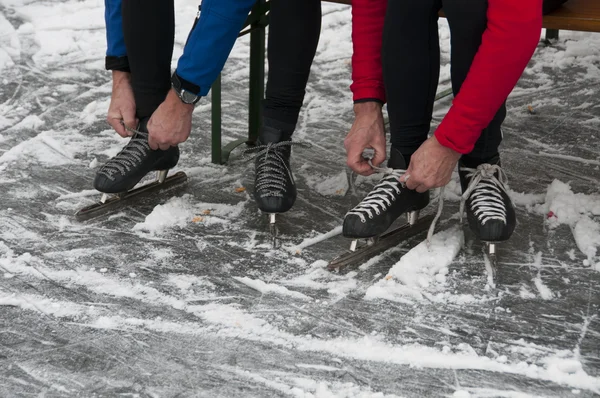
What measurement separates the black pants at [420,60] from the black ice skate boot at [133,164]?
1.97 feet

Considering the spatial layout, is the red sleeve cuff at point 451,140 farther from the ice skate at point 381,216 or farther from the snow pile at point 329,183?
the snow pile at point 329,183

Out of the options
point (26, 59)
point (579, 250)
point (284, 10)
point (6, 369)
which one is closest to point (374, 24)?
point (284, 10)

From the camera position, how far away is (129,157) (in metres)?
2.21

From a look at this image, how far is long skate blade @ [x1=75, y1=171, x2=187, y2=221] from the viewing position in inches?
85.0

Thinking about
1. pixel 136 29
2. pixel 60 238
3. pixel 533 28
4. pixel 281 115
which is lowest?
pixel 60 238

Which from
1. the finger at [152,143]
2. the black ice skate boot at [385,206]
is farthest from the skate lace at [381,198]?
the finger at [152,143]

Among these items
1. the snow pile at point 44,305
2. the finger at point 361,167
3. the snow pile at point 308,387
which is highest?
Answer: the finger at point 361,167

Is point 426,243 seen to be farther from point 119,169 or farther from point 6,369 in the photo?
point 6,369

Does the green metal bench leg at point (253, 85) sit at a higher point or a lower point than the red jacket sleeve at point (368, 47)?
lower

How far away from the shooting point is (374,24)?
1.98 meters

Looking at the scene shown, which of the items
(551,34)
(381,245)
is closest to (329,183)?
(381,245)

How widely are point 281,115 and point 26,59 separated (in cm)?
153

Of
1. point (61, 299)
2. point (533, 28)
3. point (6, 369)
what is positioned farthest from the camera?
point (61, 299)

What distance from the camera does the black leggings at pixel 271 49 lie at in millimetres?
2072
